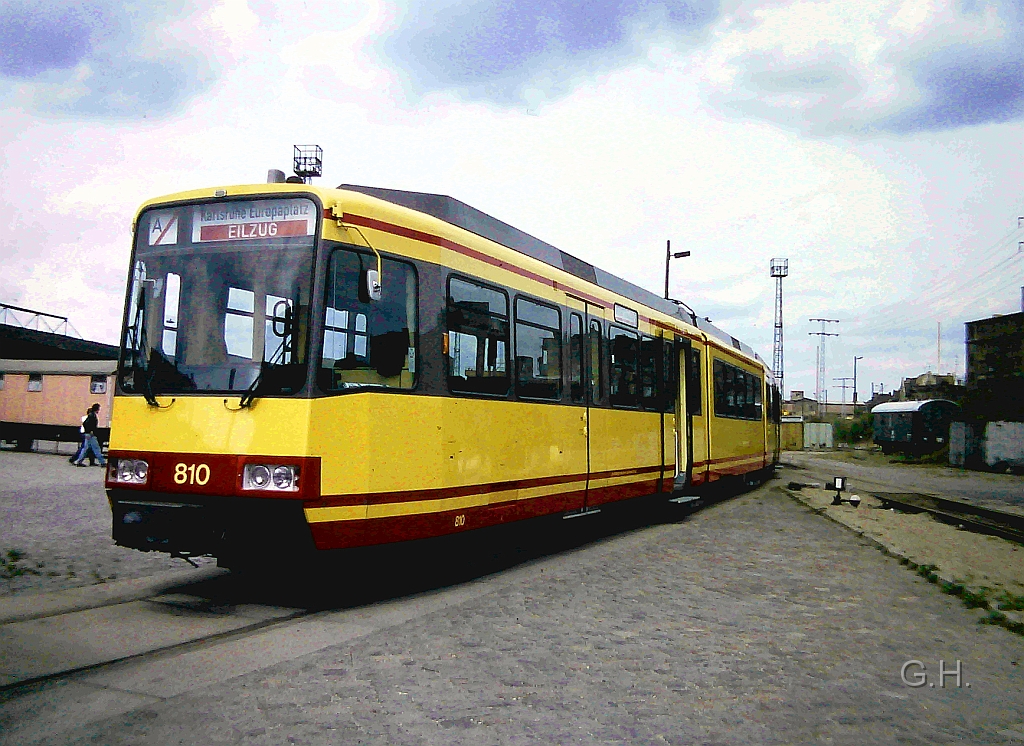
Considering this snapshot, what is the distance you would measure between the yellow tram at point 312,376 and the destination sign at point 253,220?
0.01 metres

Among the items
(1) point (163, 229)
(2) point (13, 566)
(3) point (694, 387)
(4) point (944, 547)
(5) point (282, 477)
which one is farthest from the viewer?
(3) point (694, 387)

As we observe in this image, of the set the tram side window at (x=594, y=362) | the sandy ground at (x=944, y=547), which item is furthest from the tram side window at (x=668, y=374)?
the sandy ground at (x=944, y=547)

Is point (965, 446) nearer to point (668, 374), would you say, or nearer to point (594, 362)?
point (668, 374)

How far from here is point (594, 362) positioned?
1134cm

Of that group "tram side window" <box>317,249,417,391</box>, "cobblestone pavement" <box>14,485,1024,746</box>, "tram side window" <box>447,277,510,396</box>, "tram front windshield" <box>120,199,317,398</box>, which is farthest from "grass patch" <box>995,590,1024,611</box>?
"tram front windshield" <box>120,199,317,398</box>

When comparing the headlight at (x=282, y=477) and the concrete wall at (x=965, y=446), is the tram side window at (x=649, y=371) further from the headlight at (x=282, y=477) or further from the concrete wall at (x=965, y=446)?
the concrete wall at (x=965, y=446)

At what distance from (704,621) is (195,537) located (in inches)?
155

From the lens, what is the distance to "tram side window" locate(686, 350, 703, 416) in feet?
51.2

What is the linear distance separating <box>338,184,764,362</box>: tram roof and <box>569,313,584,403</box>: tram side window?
2.48 ft

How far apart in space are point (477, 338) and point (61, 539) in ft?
18.8

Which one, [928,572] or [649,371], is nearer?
[928,572]

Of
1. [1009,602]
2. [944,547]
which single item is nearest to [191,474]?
[1009,602]

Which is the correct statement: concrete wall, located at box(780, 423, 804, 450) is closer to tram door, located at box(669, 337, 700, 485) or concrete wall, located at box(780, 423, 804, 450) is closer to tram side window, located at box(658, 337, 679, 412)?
tram door, located at box(669, 337, 700, 485)

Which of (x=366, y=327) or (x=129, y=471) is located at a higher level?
(x=366, y=327)
